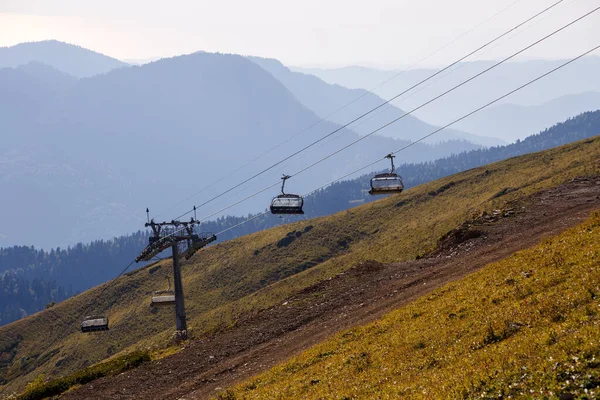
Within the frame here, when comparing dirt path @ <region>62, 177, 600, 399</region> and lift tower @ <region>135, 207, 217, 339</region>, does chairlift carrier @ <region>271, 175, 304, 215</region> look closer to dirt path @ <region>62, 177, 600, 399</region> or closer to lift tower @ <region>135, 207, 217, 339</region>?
dirt path @ <region>62, 177, 600, 399</region>

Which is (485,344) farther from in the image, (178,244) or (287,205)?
(178,244)

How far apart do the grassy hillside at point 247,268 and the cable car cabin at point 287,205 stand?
131 feet

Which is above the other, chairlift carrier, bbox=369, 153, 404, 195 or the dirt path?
chairlift carrier, bbox=369, 153, 404, 195

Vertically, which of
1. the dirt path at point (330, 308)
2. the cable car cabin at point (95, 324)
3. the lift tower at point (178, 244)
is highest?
the lift tower at point (178, 244)

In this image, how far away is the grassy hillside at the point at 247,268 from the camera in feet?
353

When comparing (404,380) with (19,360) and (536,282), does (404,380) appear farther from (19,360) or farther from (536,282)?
(19,360)

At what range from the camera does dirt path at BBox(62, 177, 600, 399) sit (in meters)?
32.1

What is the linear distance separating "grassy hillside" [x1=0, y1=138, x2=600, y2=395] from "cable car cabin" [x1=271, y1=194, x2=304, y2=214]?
131 feet

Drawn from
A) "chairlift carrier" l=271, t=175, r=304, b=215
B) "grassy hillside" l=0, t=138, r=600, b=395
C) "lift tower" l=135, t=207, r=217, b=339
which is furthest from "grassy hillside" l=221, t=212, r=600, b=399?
"grassy hillside" l=0, t=138, r=600, b=395

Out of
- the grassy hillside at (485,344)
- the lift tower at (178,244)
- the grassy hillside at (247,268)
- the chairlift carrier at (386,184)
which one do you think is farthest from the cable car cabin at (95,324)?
the grassy hillside at (485,344)

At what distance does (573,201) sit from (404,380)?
3436 cm

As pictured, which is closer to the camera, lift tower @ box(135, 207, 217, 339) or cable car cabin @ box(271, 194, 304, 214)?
cable car cabin @ box(271, 194, 304, 214)

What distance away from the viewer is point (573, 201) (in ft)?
158

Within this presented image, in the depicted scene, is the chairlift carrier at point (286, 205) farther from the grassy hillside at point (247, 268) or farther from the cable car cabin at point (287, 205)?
the grassy hillside at point (247, 268)
